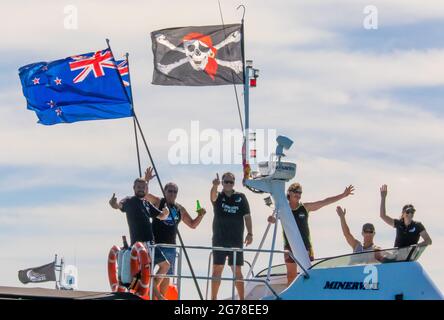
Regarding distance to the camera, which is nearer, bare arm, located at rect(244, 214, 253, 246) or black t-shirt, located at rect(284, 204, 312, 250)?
bare arm, located at rect(244, 214, 253, 246)

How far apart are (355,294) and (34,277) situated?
15214 millimetres

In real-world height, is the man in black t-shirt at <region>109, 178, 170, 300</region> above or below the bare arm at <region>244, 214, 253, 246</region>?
above

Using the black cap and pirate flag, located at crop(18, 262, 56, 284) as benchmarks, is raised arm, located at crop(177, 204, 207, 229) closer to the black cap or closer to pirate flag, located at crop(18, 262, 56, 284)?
the black cap

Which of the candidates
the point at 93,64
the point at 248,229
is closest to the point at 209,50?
the point at 93,64

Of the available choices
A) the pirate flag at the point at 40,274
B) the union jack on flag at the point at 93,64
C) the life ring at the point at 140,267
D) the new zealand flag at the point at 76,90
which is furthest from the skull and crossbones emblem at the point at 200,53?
the pirate flag at the point at 40,274

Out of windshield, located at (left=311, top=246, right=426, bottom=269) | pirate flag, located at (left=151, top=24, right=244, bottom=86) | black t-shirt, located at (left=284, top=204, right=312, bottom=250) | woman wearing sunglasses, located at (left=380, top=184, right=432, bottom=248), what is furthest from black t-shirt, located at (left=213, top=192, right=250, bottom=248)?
woman wearing sunglasses, located at (left=380, top=184, right=432, bottom=248)

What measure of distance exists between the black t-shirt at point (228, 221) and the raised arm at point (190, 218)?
1.29 feet

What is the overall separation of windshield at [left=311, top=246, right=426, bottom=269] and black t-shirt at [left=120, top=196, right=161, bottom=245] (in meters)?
3.45

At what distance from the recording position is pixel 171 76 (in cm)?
2162

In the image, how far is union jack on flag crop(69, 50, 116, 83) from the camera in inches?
883

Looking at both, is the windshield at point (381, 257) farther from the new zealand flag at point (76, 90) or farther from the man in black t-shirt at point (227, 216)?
the new zealand flag at point (76, 90)

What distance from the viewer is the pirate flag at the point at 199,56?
849 inches
